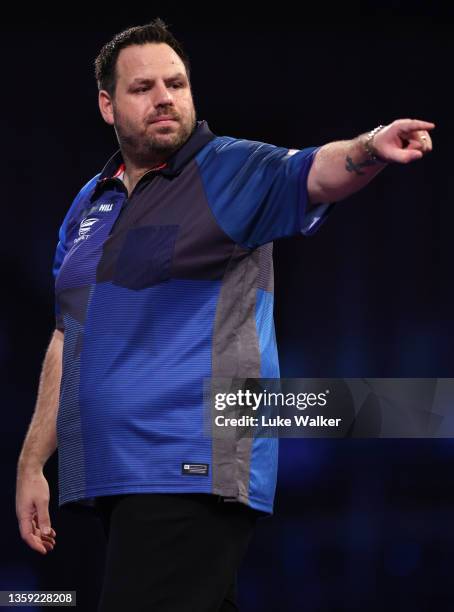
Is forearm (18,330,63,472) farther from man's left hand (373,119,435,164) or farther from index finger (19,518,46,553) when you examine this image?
man's left hand (373,119,435,164)

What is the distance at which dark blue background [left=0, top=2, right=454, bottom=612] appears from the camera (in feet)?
11.1

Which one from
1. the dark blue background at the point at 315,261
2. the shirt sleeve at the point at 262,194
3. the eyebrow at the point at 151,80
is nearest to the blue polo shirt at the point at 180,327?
the shirt sleeve at the point at 262,194

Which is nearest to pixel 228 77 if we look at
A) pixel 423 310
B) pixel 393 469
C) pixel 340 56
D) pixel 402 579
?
pixel 340 56

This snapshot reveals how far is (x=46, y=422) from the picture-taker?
80.1 inches

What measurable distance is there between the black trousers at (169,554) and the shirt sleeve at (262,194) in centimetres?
43

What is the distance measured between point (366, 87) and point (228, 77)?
18.3 inches

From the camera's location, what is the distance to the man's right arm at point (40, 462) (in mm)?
1962

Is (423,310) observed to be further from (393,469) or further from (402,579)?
(402,579)

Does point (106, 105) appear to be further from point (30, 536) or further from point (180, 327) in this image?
point (30, 536)

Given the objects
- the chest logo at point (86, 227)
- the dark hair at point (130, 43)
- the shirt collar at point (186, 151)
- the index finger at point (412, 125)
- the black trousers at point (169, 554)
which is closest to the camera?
the index finger at point (412, 125)

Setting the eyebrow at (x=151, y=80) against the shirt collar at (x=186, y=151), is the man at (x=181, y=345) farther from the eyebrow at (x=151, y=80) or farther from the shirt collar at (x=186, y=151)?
the eyebrow at (x=151, y=80)

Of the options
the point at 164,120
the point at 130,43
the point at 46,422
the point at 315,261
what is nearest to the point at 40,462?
the point at 46,422

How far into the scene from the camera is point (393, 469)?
11.2 feet

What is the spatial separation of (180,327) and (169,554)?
13.9 inches
